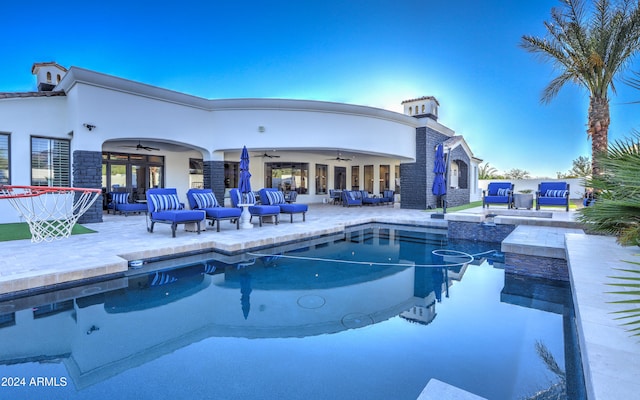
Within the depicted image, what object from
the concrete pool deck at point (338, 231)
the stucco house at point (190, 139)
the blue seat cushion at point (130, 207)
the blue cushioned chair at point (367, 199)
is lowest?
the concrete pool deck at point (338, 231)

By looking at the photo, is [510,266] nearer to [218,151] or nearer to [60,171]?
[218,151]

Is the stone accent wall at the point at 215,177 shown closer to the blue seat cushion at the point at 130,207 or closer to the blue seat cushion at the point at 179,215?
the blue seat cushion at the point at 130,207

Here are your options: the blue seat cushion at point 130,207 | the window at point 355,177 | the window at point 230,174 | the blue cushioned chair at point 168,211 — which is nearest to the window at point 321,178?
the window at point 355,177

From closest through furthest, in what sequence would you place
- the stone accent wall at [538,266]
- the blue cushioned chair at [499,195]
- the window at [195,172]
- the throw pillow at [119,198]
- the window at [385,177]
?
the stone accent wall at [538,266], the throw pillow at [119,198], the blue cushioned chair at [499,195], the window at [195,172], the window at [385,177]

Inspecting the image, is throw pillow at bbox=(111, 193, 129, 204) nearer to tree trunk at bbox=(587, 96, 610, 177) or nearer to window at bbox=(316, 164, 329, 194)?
window at bbox=(316, 164, 329, 194)

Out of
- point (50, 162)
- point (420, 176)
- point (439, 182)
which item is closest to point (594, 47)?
point (439, 182)

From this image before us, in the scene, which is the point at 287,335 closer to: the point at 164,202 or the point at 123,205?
the point at 164,202

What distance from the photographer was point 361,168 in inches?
818

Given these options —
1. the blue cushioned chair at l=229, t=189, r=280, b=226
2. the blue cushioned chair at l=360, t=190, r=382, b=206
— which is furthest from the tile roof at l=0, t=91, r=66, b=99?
the blue cushioned chair at l=360, t=190, r=382, b=206

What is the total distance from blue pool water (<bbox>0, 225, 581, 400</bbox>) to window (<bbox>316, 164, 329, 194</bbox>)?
47.7 feet

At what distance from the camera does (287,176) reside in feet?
62.4

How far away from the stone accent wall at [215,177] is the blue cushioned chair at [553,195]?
39.1 ft

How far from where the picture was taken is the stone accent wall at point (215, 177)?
12453 mm

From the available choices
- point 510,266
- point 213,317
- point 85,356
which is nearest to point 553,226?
point 510,266
